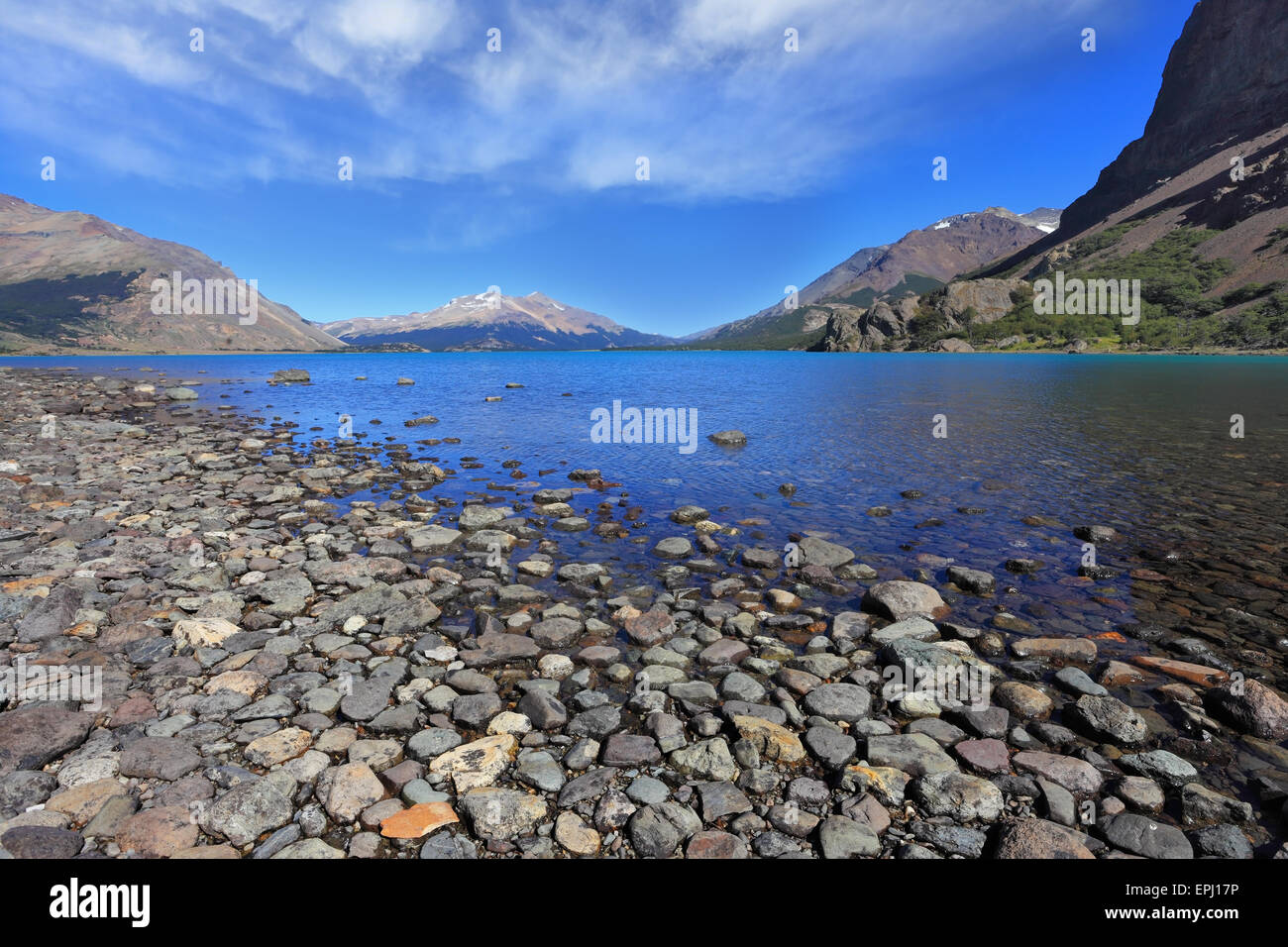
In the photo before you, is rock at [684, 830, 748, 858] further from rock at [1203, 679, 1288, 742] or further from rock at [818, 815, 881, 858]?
rock at [1203, 679, 1288, 742]

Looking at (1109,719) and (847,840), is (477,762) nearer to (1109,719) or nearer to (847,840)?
(847,840)

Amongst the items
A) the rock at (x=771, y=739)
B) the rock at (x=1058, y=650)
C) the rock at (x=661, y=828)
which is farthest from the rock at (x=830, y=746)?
the rock at (x=1058, y=650)

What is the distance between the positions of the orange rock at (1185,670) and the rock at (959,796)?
562 cm

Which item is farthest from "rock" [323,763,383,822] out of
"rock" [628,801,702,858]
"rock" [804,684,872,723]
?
"rock" [804,684,872,723]

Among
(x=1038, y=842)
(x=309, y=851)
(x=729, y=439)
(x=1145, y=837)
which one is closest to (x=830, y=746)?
(x=1038, y=842)

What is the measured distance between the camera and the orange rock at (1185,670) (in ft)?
30.0

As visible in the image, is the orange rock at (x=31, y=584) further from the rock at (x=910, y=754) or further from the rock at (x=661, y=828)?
the rock at (x=910, y=754)

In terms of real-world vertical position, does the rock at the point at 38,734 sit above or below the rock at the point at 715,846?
above

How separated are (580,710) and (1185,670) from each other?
10.2 meters

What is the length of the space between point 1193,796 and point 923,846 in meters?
3.43

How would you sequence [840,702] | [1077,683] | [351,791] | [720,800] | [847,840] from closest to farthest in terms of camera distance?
[847,840]
[351,791]
[720,800]
[840,702]
[1077,683]

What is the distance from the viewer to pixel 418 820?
5.77m
